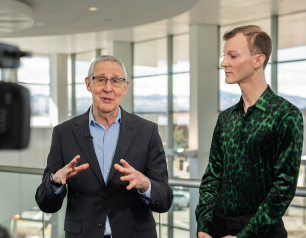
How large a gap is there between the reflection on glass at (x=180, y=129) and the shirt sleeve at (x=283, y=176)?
1190 cm

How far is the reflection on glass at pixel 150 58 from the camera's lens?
1427cm

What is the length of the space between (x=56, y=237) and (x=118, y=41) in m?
12.7

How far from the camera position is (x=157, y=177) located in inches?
71.8

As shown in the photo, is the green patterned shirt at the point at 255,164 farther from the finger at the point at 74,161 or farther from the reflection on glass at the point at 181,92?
the reflection on glass at the point at 181,92

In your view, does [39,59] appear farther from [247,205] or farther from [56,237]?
[247,205]

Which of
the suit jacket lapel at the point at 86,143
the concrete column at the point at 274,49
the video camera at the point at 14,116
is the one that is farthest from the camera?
the concrete column at the point at 274,49

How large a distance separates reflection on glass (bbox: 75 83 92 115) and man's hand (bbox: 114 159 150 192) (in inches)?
644

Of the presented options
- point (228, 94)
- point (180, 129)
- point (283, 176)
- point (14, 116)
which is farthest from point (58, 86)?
point (14, 116)

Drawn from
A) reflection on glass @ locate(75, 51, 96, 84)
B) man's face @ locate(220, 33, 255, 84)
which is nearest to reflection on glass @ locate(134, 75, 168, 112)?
reflection on glass @ locate(75, 51, 96, 84)

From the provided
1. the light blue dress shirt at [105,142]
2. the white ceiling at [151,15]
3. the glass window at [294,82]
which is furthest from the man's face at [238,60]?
the glass window at [294,82]

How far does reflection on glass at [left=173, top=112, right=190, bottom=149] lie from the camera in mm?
13438

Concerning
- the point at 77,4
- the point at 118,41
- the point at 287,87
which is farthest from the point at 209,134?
the point at 77,4

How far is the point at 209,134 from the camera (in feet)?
42.4

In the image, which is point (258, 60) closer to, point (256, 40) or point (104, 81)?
point (256, 40)
